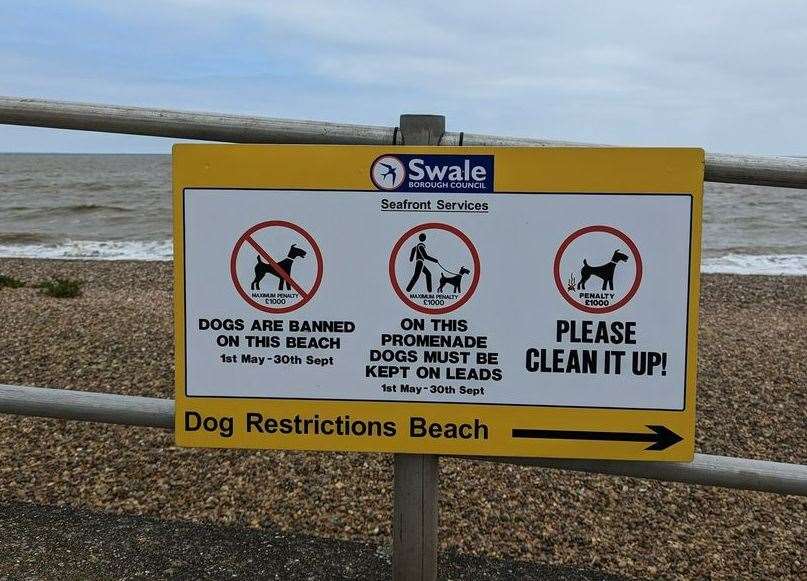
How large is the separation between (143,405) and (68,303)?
16.5ft

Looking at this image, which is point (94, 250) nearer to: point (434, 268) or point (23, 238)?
point (23, 238)

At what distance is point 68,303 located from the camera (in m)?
6.68

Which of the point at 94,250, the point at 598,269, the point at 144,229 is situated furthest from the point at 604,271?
the point at 144,229

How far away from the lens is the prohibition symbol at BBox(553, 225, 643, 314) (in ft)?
5.71

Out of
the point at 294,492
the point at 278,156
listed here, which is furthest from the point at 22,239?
the point at 278,156

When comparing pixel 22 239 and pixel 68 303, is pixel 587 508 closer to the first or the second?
pixel 68 303

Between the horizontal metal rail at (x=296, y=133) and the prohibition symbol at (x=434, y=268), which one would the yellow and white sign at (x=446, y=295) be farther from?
the horizontal metal rail at (x=296, y=133)

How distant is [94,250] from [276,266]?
14.7m

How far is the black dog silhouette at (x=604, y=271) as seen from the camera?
175cm

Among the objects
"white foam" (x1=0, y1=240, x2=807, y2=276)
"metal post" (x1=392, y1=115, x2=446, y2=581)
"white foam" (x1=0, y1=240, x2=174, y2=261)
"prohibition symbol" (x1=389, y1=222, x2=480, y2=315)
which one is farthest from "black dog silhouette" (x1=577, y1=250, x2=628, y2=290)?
"white foam" (x1=0, y1=240, x2=174, y2=261)

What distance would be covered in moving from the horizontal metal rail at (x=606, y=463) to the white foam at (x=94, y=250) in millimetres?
11486

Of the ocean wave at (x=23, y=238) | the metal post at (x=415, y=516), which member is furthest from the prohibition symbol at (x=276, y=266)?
the ocean wave at (x=23, y=238)

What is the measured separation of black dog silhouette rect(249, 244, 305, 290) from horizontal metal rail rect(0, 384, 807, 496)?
0.62 meters

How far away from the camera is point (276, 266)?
1.81m
